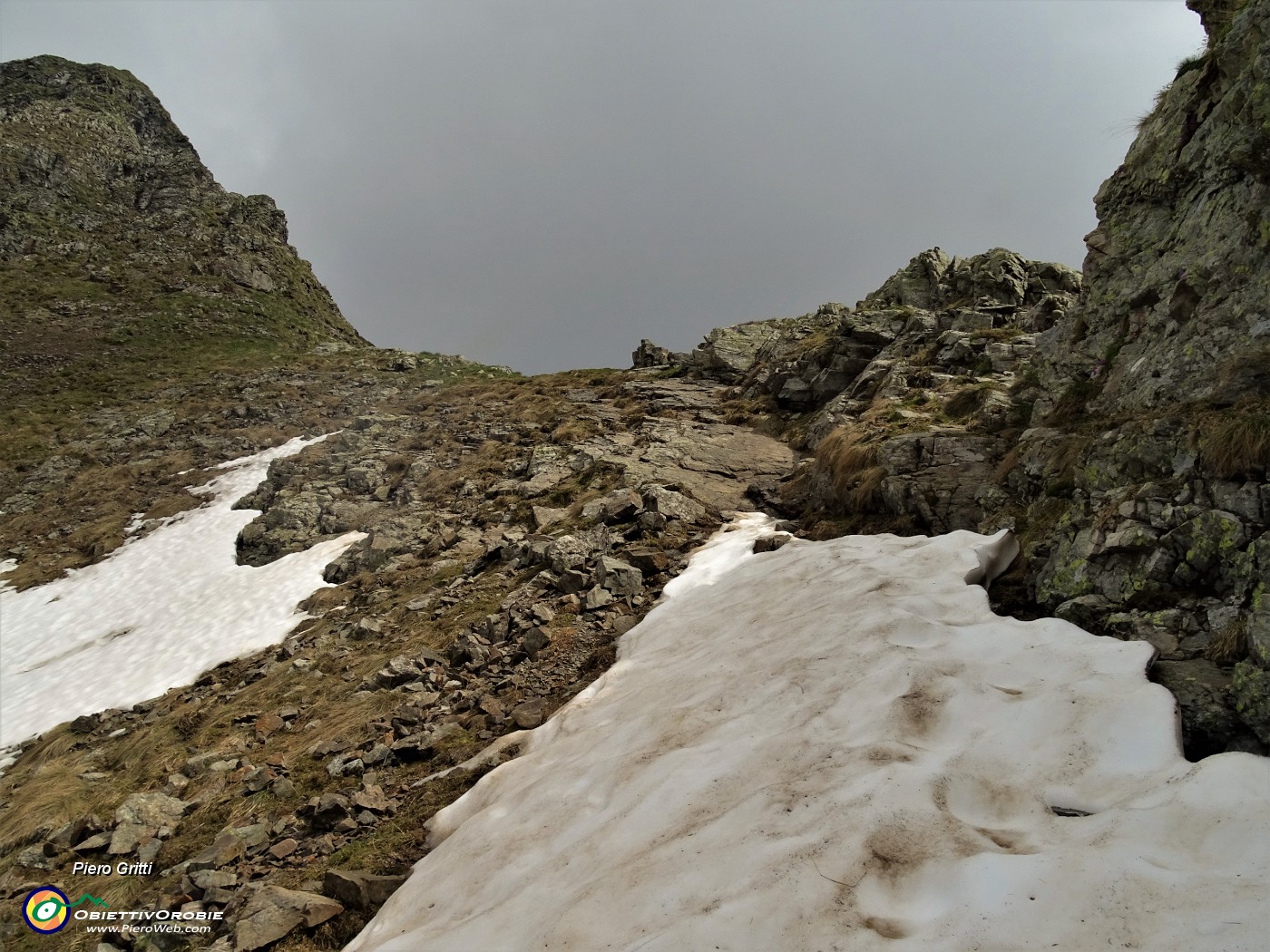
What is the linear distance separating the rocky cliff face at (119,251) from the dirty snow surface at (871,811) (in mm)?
47583

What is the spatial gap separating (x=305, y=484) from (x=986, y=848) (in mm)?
22118

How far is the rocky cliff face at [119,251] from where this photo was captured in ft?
153

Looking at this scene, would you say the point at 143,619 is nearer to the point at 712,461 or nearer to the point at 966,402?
the point at 712,461

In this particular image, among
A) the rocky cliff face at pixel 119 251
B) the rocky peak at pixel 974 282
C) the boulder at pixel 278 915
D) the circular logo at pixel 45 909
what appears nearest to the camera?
the boulder at pixel 278 915

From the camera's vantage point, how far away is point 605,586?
11281 mm

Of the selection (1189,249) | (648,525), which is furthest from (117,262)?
(1189,249)

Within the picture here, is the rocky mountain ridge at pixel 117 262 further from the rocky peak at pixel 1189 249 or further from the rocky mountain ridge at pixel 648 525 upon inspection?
the rocky peak at pixel 1189 249

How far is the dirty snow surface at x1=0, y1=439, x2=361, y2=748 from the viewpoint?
522 inches

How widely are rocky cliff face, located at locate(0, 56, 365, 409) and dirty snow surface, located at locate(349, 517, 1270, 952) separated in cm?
4758

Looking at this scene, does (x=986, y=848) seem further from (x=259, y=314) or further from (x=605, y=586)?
(x=259, y=314)

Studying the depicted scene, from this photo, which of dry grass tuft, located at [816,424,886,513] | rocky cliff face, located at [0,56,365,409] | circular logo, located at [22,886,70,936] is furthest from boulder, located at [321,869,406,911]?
rocky cliff face, located at [0,56,365,409]

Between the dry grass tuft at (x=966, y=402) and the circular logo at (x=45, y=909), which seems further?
the dry grass tuft at (x=966, y=402)

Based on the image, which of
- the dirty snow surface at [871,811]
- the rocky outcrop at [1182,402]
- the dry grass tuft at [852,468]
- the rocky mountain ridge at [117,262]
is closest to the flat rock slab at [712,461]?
the dry grass tuft at [852,468]

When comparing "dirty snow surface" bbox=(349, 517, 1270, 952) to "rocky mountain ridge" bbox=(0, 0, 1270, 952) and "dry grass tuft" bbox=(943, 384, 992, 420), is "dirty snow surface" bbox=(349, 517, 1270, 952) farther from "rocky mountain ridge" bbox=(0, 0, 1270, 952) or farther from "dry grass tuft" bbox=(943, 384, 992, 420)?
"dry grass tuft" bbox=(943, 384, 992, 420)
